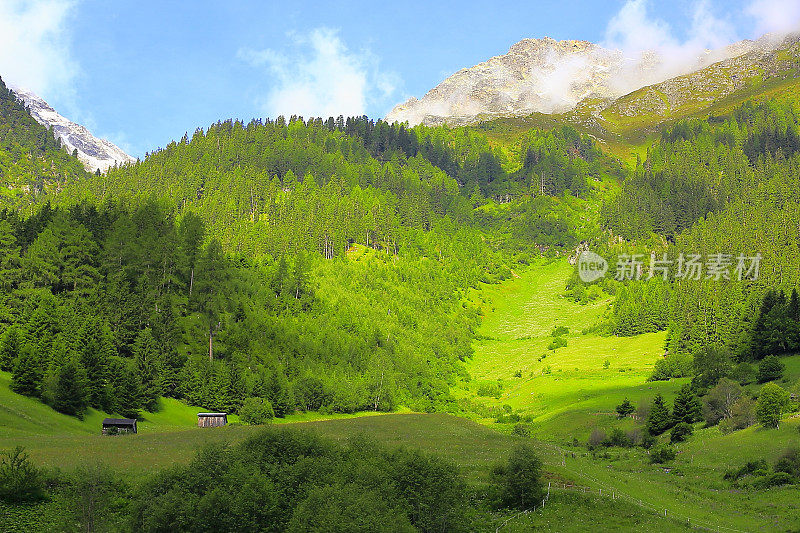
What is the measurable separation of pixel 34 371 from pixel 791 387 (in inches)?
4430

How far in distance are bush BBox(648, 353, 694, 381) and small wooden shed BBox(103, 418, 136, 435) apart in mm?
109949

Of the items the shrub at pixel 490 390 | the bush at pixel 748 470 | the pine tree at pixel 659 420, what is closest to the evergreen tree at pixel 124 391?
the bush at pixel 748 470

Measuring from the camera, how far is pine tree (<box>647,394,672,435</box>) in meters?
105

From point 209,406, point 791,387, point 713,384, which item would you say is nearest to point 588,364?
point 713,384

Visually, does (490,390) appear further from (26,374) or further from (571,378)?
(26,374)

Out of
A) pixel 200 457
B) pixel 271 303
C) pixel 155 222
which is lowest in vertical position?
pixel 200 457

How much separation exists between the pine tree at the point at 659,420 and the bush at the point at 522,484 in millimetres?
48955

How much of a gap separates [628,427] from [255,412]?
6502 centimetres

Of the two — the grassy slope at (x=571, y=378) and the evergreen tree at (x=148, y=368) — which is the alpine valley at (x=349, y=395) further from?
the grassy slope at (x=571, y=378)

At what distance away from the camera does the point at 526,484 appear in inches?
2495

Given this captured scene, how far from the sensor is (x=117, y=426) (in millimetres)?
76500

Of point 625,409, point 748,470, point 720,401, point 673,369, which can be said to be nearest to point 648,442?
point 720,401

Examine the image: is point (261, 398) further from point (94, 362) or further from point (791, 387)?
point (791, 387)

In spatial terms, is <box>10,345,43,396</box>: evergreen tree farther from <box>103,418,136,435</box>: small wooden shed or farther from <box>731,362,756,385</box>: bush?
<box>731,362,756,385</box>: bush
